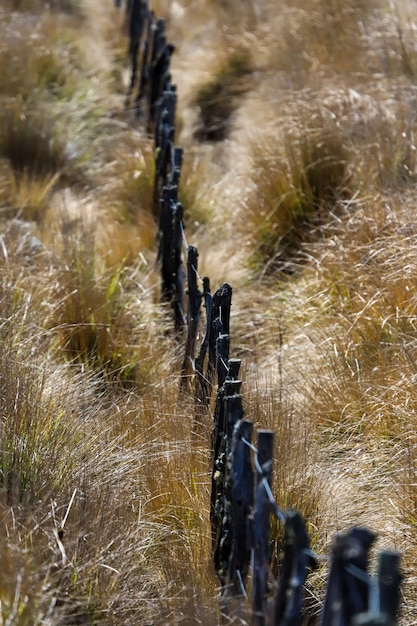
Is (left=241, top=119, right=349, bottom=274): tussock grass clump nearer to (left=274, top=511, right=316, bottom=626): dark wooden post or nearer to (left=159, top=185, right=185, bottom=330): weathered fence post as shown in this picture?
(left=159, top=185, right=185, bottom=330): weathered fence post

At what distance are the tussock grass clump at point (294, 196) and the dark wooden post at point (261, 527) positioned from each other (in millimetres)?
2951

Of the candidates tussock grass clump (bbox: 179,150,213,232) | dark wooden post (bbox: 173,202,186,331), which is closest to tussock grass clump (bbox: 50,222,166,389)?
dark wooden post (bbox: 173,202,186,331)

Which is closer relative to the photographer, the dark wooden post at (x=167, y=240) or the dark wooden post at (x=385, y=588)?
the dark wooden post at (x=385, y=588)

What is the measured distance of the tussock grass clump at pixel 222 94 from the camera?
725 cm

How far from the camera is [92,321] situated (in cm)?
419

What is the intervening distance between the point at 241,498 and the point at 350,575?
0.58 metres

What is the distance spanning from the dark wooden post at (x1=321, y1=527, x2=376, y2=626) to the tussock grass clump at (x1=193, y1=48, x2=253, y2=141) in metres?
5.68

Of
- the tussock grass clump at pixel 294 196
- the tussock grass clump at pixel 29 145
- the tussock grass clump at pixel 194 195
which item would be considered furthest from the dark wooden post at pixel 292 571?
the tussock grass clump at pixel 29 145

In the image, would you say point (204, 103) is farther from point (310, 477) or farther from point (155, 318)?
point (310, 477)

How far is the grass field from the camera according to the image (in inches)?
105

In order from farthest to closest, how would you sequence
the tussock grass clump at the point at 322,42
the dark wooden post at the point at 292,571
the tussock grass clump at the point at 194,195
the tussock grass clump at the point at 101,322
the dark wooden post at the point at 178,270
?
the tussock grass clump at the point at 322,42 → the tussock grass clump at the point at 194,195 → the dark wooden post at the point at 178,270 → the tussock grass clump at the point at 101,322 → the dark wooden post at the point at 292,571

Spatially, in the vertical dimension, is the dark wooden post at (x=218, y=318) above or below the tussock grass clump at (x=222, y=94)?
below

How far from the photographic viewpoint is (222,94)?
24.9ft

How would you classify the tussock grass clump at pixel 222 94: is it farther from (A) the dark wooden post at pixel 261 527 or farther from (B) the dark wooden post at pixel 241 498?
(A) the dark wooden post at pixel 261 527
